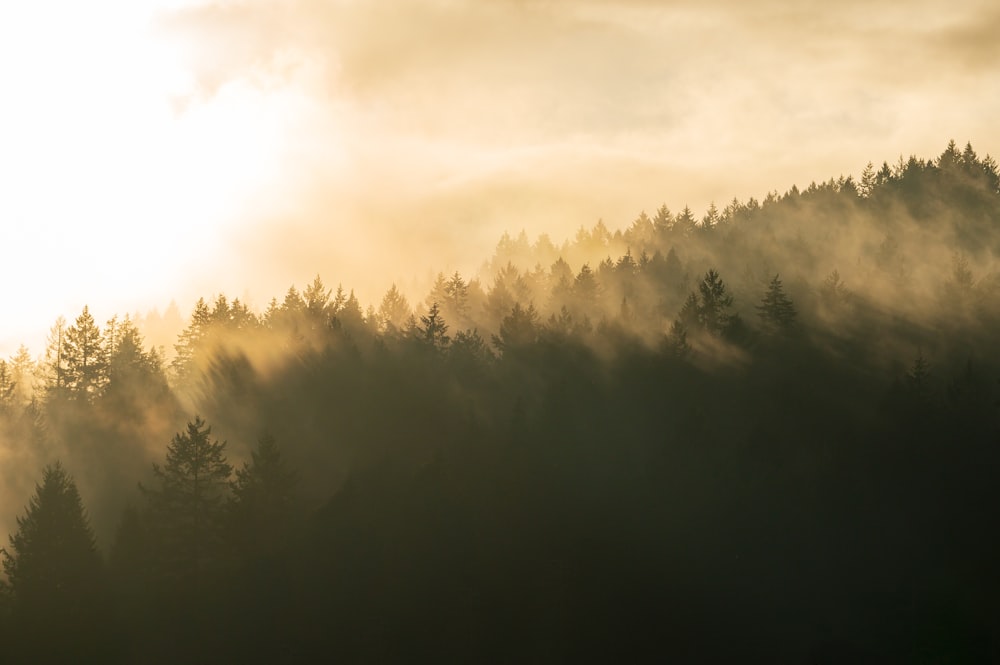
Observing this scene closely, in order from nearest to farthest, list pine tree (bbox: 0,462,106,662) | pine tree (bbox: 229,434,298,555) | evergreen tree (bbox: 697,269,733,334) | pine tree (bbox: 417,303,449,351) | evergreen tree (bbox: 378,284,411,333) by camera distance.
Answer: pine tree (bbox: 0,462,106,662), pine tree (bbox: 229,434,298,555), evergreen tree (bbox: 697,269,733,334), pine tree (bbox: 417,303,449,351), evergreen tree (bbox: 378,284,411,333)

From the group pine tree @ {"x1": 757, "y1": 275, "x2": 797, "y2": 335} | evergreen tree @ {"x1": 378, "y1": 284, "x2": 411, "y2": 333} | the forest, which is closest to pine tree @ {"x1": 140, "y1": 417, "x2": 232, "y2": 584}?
the forest

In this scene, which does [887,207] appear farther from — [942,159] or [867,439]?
[867,439]

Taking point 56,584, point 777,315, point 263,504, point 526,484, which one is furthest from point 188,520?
point 777,315

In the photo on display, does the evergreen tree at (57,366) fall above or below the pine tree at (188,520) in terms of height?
above

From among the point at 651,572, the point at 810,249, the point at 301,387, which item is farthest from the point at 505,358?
the point at 810,249

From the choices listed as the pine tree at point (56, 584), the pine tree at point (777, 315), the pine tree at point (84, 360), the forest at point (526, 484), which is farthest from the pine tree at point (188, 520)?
the pine tree at point (777, 315)

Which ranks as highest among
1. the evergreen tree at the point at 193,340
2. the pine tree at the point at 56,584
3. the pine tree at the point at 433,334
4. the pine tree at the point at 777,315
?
the evergreen tree at the point at 193,340

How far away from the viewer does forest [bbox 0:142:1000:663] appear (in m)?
66.7

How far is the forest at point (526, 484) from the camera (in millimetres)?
66688

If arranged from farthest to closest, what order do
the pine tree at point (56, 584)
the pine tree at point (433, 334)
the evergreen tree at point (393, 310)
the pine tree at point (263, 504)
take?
the evergreen tree at point (393, 310) → the pine tree at point (433, 334) → the pine tree at point (263, 504) → the pine tree at point (56, 584)

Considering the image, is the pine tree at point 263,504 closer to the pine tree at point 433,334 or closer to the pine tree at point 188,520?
the pine tree at point 188,520

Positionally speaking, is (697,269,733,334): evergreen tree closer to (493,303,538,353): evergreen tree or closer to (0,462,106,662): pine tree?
(493,303,538,353): evergreen tree

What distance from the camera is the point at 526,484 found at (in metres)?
81.6

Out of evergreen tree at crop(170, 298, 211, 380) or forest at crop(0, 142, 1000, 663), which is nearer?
forest at crop(0, 142, 1000, 663)
